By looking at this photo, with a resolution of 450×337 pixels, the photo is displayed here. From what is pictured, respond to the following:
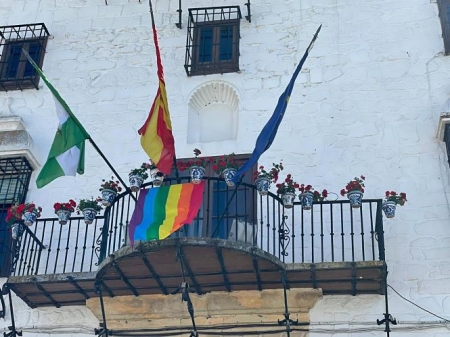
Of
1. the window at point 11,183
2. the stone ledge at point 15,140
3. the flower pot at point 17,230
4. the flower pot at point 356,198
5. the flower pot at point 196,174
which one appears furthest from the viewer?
the stone ledge at point 15,140

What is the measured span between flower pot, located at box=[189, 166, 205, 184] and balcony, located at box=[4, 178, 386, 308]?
0.21 m

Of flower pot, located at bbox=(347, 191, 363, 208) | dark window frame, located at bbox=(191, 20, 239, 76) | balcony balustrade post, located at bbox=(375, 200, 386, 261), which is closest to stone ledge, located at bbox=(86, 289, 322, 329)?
balcony balustrade post, located at bbox=(375, 200, 386, 261)

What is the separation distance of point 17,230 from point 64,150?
1355 mm

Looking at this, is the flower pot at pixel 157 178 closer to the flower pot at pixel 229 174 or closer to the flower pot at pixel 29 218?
the flower pot at pixel 229 174

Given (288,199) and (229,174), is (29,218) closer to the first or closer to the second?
(229,174)

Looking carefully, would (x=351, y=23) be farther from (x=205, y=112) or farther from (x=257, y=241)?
(x=257, y=241)

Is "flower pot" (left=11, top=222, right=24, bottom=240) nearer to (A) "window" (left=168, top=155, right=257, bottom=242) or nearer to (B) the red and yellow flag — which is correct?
(B) the red and yellow flag

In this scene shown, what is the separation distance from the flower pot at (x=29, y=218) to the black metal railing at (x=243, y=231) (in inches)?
10.5

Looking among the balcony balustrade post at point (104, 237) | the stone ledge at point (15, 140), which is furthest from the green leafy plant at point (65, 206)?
the stone ledge at point (15, 140)

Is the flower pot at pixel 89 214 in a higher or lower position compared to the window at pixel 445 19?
lower

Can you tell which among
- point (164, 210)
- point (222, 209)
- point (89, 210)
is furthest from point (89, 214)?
point (222, 209)

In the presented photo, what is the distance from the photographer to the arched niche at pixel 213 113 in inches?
464

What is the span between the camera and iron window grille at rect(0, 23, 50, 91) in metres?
12.6

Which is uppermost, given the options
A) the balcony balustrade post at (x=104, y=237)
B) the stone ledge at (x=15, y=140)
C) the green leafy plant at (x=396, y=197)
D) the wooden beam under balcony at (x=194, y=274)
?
the stone ledge at (x=15, y=140)
